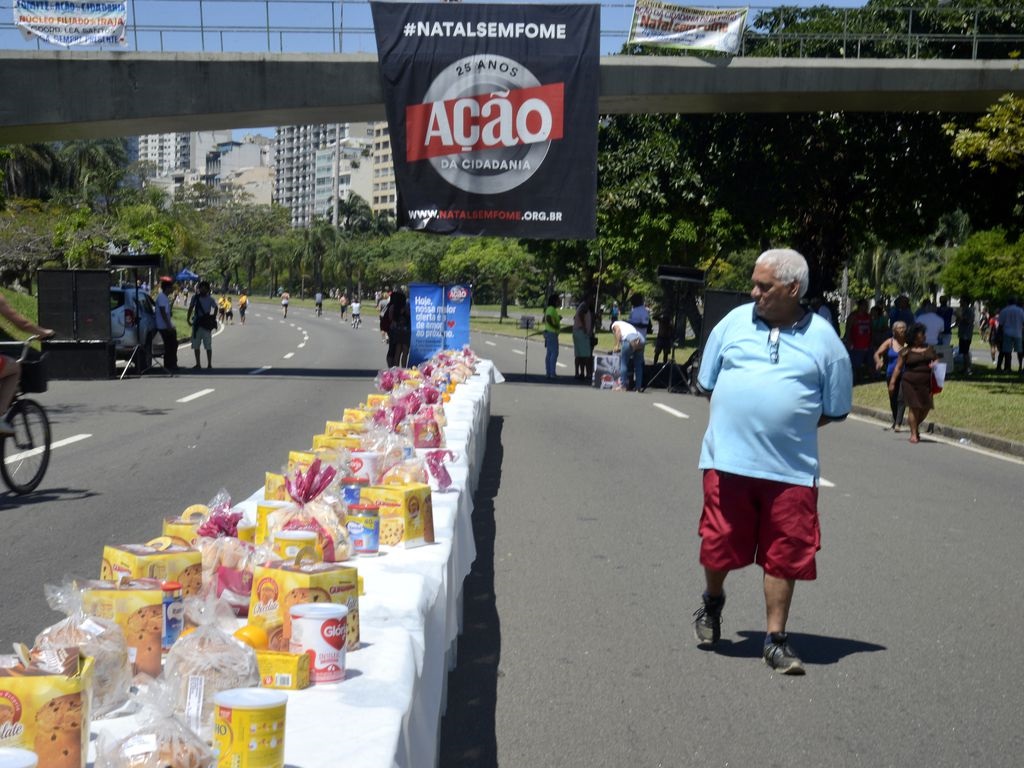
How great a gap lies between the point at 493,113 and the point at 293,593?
21.0 meters

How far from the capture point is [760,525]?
237 inches

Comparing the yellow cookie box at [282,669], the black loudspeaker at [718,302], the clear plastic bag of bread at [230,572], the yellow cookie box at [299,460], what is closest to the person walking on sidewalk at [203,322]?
the black loudspeaker at [718,302]

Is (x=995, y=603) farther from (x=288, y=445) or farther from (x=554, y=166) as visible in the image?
(x=554, y=166)

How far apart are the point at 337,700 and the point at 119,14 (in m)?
24.1

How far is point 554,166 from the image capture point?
24031 millimetres

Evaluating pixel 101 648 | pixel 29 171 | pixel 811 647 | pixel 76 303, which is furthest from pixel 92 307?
pixel 29 171

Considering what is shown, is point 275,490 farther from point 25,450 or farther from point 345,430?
point 25,450

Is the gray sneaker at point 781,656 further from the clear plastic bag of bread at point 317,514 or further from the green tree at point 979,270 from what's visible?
the green tree at point 979,270

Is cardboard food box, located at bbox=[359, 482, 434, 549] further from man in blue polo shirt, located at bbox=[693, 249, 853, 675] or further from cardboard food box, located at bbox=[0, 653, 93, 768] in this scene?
cardboard food box, located at bbox=[0, 653, 93, 768]

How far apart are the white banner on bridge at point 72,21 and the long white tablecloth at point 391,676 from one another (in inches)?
841

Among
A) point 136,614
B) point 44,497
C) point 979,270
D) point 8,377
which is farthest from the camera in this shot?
point 979,270

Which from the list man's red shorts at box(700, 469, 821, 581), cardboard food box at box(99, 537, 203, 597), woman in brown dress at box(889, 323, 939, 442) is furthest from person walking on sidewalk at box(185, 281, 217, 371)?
cardboard food box at box(99, 537, 203, 597)

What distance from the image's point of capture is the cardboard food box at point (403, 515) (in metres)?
5.39

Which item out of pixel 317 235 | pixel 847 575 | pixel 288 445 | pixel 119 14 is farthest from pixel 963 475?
pixel 317 235
